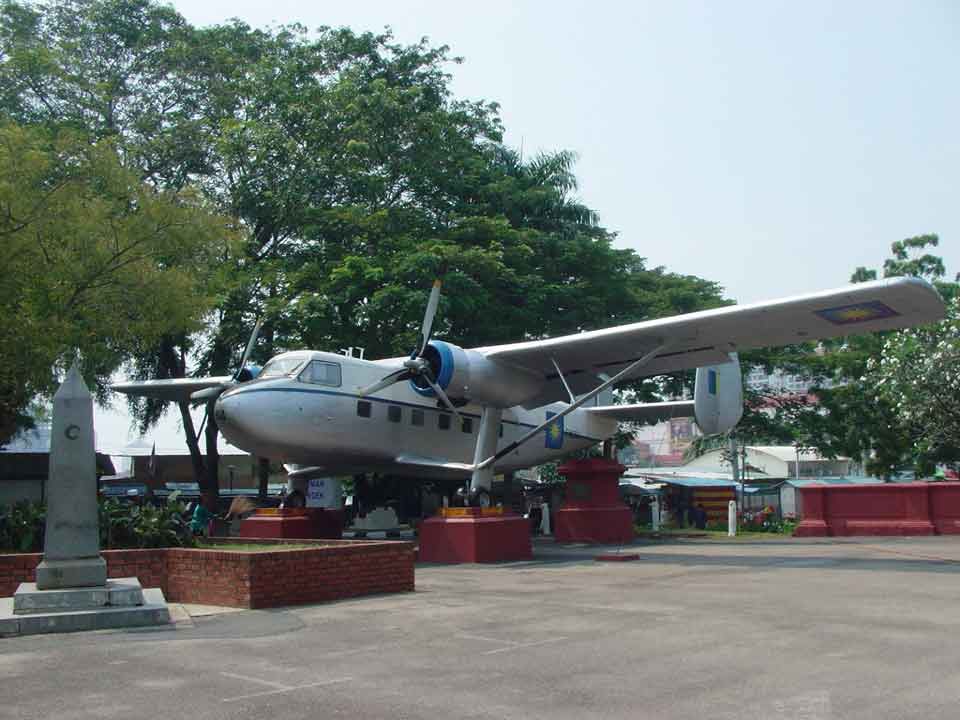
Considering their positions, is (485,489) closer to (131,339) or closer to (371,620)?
(131,339)

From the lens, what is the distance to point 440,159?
106 feet

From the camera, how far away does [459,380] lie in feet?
65.0

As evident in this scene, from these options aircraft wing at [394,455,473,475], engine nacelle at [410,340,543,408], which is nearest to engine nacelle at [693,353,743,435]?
engine nacelle at [410,340,543,408]

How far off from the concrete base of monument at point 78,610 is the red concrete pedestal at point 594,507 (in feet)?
53.5

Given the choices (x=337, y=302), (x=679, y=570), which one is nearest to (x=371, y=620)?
(x=679, y=570)

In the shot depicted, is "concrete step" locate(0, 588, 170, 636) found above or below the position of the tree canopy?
below

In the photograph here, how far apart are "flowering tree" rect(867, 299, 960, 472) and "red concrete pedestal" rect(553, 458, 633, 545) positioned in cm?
1438

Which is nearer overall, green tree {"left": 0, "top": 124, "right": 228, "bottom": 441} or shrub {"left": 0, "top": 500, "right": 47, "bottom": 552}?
shrub {"left": 0, "top": 500, "right": 47, "bottom": 552}

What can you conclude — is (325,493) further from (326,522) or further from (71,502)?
(71,502)

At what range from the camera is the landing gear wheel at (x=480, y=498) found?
19797 mm

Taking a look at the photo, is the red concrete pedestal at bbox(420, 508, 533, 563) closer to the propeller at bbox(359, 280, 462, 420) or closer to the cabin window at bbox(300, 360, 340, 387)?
the propeller at bbox(359, 280, 462, 420)

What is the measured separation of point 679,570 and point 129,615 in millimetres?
9266

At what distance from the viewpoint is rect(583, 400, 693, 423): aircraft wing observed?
1089 inches

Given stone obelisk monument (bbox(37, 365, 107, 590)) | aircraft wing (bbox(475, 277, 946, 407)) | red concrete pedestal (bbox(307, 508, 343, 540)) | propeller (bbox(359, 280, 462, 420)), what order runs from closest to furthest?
stone obelisk monument (bbox(37, 365, 107, 590)), aircraft wing (bbox(475, 277, 946, 407)), propeller (bbox(359, 280, 462, 420)), red concrete pedestal (bbox(307, 508, 343, 540))
